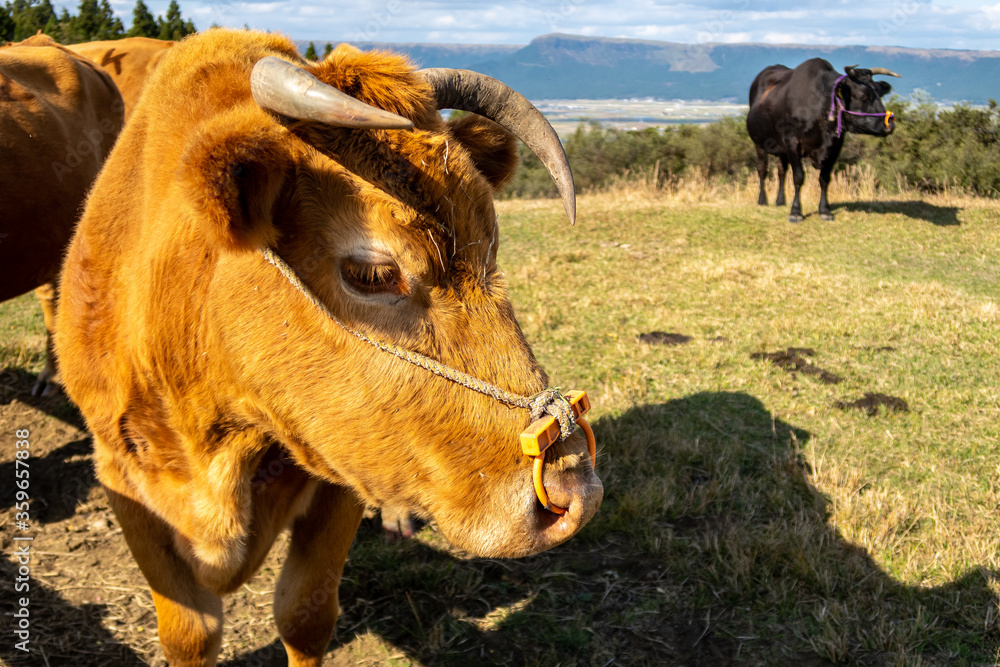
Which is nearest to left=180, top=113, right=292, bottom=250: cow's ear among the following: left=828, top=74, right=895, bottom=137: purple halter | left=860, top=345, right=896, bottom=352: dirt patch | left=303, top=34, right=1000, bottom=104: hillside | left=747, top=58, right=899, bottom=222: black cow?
left=860, top=345, right=896, bottom=352: dirt patch

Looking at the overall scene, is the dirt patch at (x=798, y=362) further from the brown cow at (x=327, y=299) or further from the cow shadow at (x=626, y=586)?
the brown cow at (x=327, y=299)

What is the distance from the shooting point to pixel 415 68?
7.41 feet

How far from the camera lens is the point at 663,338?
669 cm

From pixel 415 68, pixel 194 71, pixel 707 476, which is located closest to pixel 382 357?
pixel 415 68

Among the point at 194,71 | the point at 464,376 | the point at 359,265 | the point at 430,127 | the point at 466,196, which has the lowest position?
the point at 464,376

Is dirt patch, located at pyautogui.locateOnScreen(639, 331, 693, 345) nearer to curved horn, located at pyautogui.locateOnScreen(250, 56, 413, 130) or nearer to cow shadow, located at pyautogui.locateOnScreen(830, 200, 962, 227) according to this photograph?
curved horn, located at pyautogui.locateOnScreen(250, 56, 413, 130)

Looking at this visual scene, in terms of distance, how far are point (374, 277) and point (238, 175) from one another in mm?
430

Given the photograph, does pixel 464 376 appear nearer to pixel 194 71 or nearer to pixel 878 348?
pixel 194 71

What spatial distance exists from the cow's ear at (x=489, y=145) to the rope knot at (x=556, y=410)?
930 millimetres

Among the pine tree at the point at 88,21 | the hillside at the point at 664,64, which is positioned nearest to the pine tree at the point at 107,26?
the pine tree at the point at 88,21

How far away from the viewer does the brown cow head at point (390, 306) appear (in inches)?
74.8

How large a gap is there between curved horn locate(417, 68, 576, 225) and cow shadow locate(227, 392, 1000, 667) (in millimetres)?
2109

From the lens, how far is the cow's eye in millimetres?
1934

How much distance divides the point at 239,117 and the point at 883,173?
17846mm
